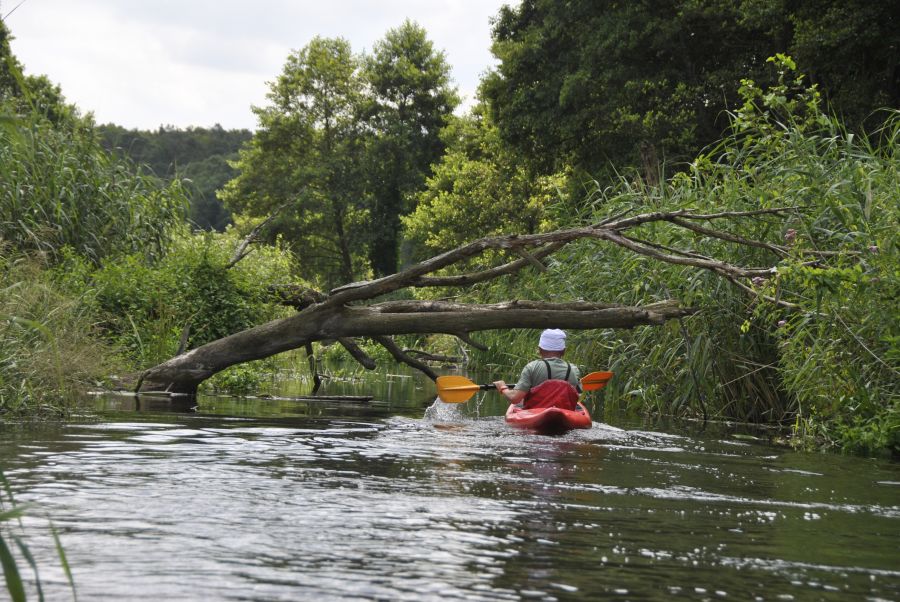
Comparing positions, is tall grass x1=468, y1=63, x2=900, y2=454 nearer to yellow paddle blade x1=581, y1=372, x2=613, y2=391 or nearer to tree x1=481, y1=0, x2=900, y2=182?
yellow paddle blade x1=581, y1=372, x2=613, y2=391

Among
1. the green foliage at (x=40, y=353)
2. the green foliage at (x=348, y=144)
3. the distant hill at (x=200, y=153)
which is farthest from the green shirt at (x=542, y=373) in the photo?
the distant hill at (x=200, y=153)

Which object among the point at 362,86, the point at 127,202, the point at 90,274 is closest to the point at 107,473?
the point at 90,274

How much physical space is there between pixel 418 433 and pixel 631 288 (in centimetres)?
393

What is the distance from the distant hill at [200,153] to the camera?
70.2 metres

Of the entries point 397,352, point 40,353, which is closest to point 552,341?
point 397,352

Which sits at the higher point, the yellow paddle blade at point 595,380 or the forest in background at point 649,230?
the forest in background at point 649,230

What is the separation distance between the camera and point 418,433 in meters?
10.4

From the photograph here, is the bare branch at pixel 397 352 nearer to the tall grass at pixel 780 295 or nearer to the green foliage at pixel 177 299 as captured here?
the tall grass at pixel 780 295

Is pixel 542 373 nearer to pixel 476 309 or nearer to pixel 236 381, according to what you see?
pixel 476 309

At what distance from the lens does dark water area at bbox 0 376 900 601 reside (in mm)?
4176

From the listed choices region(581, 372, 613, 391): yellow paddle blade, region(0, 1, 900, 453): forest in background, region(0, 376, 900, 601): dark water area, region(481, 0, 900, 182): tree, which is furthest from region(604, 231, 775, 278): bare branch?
region(481, 0, 900, 182): tree

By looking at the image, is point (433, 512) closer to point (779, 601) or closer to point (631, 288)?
point (779, 601)

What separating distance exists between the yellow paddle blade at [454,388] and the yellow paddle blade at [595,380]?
1354 millimetres

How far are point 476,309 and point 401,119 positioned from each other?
43383 millimetres
